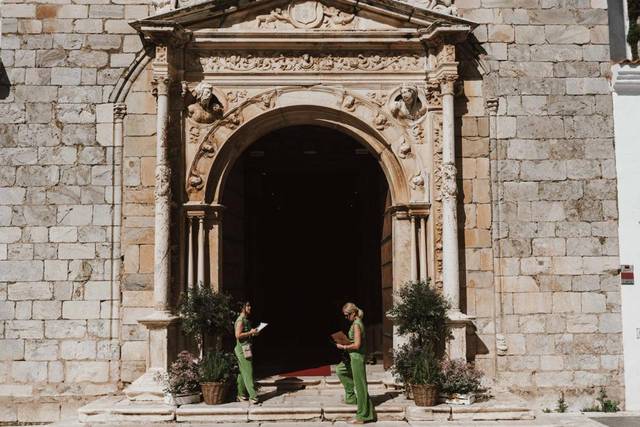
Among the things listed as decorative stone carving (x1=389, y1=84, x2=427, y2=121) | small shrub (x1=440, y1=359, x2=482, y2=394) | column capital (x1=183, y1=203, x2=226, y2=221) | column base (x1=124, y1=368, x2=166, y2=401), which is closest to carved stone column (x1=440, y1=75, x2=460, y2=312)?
decorative stone carving (x1=389, y1=84, x2=427, y2=121)

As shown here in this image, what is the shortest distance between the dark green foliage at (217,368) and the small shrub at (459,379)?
2.60 metres

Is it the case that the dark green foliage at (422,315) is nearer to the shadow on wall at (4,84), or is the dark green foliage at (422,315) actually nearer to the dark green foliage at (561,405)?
the dark green foliage at (561,405)

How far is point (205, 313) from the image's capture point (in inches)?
349

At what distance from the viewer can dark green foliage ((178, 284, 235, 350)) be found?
885 cm

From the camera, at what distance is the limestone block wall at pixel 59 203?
9.47m

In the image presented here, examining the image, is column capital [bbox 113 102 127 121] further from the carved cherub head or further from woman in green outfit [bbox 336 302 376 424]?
woman in green outfit [bbox 336 302 376 424]

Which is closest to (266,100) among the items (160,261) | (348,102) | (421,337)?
(348,102)

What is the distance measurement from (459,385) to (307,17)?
17.5 feet

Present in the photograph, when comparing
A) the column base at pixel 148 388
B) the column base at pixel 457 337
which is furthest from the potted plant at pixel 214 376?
the column base at pixel 457 337

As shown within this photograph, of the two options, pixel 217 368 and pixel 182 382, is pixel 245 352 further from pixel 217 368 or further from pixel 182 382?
pixel 182 382

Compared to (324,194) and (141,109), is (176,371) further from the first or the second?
(324,194)

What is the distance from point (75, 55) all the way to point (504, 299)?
6908 mm

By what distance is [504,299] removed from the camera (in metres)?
9.70

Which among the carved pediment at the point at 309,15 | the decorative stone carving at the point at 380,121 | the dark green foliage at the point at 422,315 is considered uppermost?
the carved pediment at the point at 309,15
